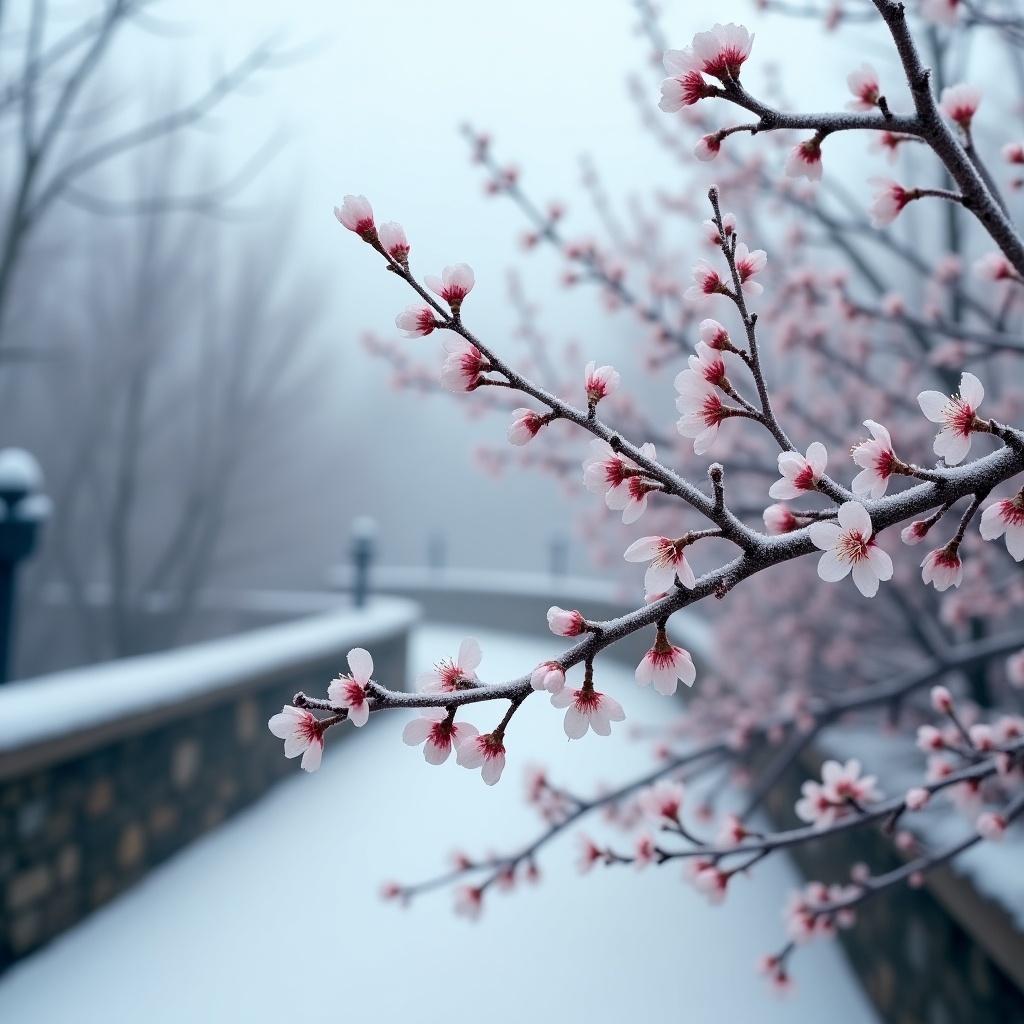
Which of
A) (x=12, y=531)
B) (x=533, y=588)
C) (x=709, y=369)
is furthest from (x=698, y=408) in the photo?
(x=533, y=588)

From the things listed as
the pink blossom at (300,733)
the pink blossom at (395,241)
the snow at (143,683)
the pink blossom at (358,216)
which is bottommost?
the pink blossom at (300,733)

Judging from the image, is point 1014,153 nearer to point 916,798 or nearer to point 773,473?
point 916,798

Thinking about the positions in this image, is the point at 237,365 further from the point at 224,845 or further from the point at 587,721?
the point at 587,721

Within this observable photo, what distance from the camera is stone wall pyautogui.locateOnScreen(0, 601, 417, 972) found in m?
2.60

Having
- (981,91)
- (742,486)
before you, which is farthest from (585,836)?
(742,486)

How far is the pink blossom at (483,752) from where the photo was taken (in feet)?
2.46

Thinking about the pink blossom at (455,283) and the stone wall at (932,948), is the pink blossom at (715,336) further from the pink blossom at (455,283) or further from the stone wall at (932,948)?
the stone wall at (932,948)

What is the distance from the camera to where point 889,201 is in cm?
101

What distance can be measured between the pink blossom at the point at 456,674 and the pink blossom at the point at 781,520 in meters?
0.30

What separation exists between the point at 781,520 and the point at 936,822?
6.76 ft

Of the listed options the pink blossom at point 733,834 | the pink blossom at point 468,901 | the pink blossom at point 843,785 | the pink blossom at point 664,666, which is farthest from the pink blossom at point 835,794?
the pink blossom at point 664,666

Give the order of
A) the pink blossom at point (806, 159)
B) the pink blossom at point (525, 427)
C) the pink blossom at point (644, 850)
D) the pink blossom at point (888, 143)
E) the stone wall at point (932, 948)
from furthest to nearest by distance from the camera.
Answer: the stone wall at point (932, 948)
the pink blossom at point (644, 850)
the pink blossom at point (888, 143)
the pink blossom at point (806, 159)
the pink blossom at point (525, 427)

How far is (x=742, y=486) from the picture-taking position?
525cm

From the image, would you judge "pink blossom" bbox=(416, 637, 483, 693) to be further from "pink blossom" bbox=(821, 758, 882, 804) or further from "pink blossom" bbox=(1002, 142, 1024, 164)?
"pink blossom" bbox=(1002, 142, 1024, 164)
